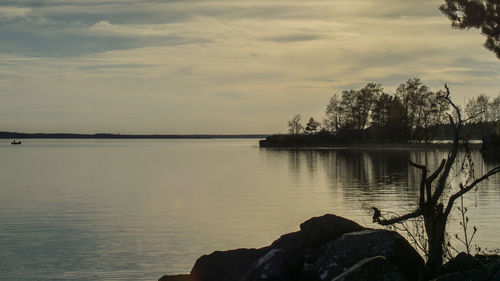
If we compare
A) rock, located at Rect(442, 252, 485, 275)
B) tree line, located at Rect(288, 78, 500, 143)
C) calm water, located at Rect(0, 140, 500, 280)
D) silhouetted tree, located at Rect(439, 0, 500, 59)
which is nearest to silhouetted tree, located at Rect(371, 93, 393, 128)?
tree line, located at Rect(288, 78, 500, 143)

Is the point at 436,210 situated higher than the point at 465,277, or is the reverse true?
the point at 436,210

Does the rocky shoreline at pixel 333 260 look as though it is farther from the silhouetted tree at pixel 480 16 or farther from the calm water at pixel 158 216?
the silhouetted tree at pixel 480 16

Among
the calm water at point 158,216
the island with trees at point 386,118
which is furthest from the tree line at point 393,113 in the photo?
the calm water at point 158,216

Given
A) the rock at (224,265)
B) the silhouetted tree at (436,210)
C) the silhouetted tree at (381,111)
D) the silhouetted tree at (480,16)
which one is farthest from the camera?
the silhouetted tree at (381,111)

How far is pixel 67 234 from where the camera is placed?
993 inches

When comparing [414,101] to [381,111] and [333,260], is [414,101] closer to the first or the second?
[381,111]

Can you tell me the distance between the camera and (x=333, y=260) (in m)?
11.9

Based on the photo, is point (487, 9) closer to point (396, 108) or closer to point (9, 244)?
point (9, 244)

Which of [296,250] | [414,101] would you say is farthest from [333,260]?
[414,101]

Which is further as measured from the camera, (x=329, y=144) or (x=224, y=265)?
(x=329, y=144)

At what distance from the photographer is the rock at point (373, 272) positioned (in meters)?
9.30

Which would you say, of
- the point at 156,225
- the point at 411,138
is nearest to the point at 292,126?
the point at 411,138

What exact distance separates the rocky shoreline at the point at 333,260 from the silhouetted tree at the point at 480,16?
7718mm

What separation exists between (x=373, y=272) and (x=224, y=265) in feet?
20.7
